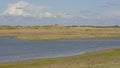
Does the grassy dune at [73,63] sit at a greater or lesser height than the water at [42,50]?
greater

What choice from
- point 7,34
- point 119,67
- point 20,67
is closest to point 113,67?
point 119,67

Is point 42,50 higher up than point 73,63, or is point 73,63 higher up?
point 73,63

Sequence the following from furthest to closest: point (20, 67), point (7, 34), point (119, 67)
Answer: point (7, 34), point (20, 67), point (119, 67)

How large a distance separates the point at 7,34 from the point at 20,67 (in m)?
138

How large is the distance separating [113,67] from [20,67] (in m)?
16.4

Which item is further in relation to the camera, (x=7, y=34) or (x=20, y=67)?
(x=7, y=34)

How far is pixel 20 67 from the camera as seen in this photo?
3488cm

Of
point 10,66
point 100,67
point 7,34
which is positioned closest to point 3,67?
point 10,66

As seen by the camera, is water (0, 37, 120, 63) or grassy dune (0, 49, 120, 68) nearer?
grassy dune (0, 49, 120, 68)

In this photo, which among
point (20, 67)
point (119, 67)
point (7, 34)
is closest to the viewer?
point (119, 67)

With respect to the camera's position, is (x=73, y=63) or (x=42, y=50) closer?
(x=73, y=63)

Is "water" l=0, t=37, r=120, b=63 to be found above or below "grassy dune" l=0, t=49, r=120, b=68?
below

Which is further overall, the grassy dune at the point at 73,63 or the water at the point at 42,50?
the water at the point at 42,50

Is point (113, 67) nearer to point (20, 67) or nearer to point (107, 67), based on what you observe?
point (107, 67)
